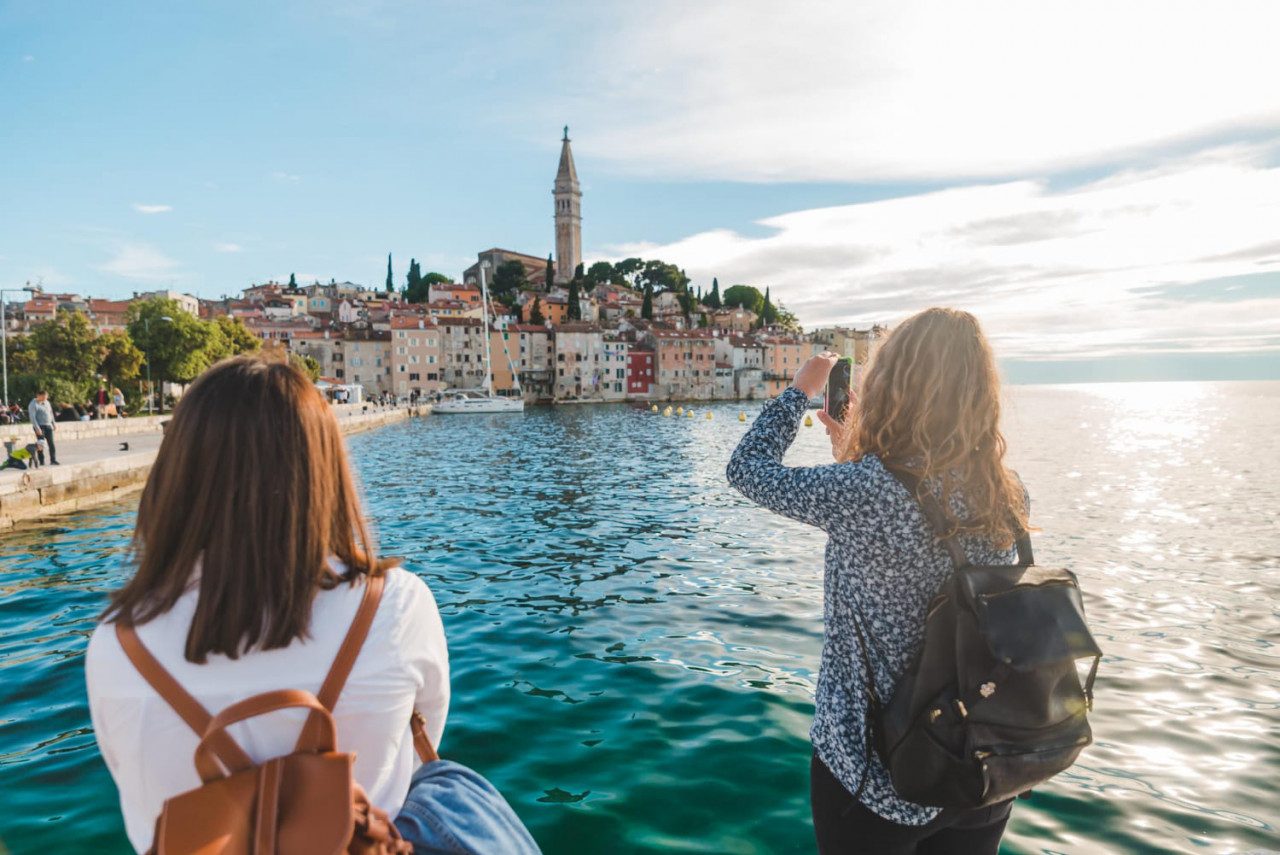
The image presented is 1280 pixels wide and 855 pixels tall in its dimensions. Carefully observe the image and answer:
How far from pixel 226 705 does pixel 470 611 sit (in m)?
7.28

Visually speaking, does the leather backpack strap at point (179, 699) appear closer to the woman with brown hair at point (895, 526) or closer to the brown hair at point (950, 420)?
the woman with brown hair at point (895, 526)

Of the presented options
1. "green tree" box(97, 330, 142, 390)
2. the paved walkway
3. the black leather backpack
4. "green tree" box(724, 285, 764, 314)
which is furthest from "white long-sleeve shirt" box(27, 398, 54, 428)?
"green tree" box(724, 285, 764, 314)

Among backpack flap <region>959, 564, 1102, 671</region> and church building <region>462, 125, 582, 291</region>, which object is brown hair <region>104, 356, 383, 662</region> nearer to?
backpack flap <region>959, 564, 1102, 671</region>

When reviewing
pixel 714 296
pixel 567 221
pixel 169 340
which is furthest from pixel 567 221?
pixel 169 340

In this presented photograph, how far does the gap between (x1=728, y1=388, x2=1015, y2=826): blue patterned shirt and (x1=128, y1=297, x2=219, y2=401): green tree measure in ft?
178

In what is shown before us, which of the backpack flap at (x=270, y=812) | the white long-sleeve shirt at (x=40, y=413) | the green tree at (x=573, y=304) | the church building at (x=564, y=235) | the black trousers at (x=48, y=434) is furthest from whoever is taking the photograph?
the church building at (x=564, y=235)

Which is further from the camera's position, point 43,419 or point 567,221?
point 567,221

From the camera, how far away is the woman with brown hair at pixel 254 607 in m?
1.29

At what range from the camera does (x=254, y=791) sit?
4.11ft

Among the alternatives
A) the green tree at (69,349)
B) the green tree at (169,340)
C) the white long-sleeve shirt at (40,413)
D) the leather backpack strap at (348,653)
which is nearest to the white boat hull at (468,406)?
the green tree at (169,340)

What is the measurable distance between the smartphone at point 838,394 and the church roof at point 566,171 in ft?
477

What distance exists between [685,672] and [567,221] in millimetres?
140237

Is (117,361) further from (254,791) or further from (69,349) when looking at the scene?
(254,791)

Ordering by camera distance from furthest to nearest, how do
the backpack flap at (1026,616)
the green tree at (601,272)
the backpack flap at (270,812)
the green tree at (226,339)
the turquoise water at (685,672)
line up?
the green tree at (601,272)
the green tree at (226,339)
the turquoise water at (685,672)
the backpack flap at (1026,616)
the backpack flap at (270,812)
